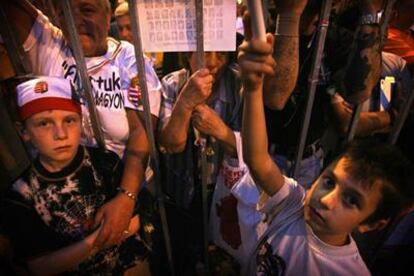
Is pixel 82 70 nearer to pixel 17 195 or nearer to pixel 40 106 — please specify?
pixel 40 106

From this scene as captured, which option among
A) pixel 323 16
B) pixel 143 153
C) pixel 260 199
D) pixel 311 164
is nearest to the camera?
pixel 323 16

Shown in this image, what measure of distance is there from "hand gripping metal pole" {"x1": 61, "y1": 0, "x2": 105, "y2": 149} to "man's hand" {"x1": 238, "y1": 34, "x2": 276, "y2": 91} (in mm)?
605

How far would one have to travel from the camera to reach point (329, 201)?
3.09 ft

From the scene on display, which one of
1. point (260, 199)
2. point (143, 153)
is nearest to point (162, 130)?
point (143, 153)

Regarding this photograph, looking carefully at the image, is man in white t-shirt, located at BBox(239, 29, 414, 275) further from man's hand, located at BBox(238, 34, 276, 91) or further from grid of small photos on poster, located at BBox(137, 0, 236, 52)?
grid of small photos on poster, located at BBox(137, 0, 236, 52)

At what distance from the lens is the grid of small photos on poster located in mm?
926

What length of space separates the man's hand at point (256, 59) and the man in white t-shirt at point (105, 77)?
2.05 ft

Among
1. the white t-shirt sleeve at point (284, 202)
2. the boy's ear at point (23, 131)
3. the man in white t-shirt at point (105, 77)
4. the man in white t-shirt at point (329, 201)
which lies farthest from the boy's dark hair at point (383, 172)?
the boy's ear at point (23, 131)

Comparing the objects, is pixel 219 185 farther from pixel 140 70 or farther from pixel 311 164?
pixel 140 70

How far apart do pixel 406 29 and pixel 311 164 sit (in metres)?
0.97

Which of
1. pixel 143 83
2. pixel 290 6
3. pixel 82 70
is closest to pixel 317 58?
pixel 290 6

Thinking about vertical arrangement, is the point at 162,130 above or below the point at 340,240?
above

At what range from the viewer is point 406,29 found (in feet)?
5.38

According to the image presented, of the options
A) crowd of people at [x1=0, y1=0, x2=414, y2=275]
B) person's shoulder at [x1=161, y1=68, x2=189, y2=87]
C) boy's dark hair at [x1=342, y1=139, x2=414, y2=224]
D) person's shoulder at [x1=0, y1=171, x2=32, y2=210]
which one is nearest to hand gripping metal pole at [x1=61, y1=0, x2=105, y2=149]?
crowd of people at [x1=0, y1=0, x2=414, y2=275]
